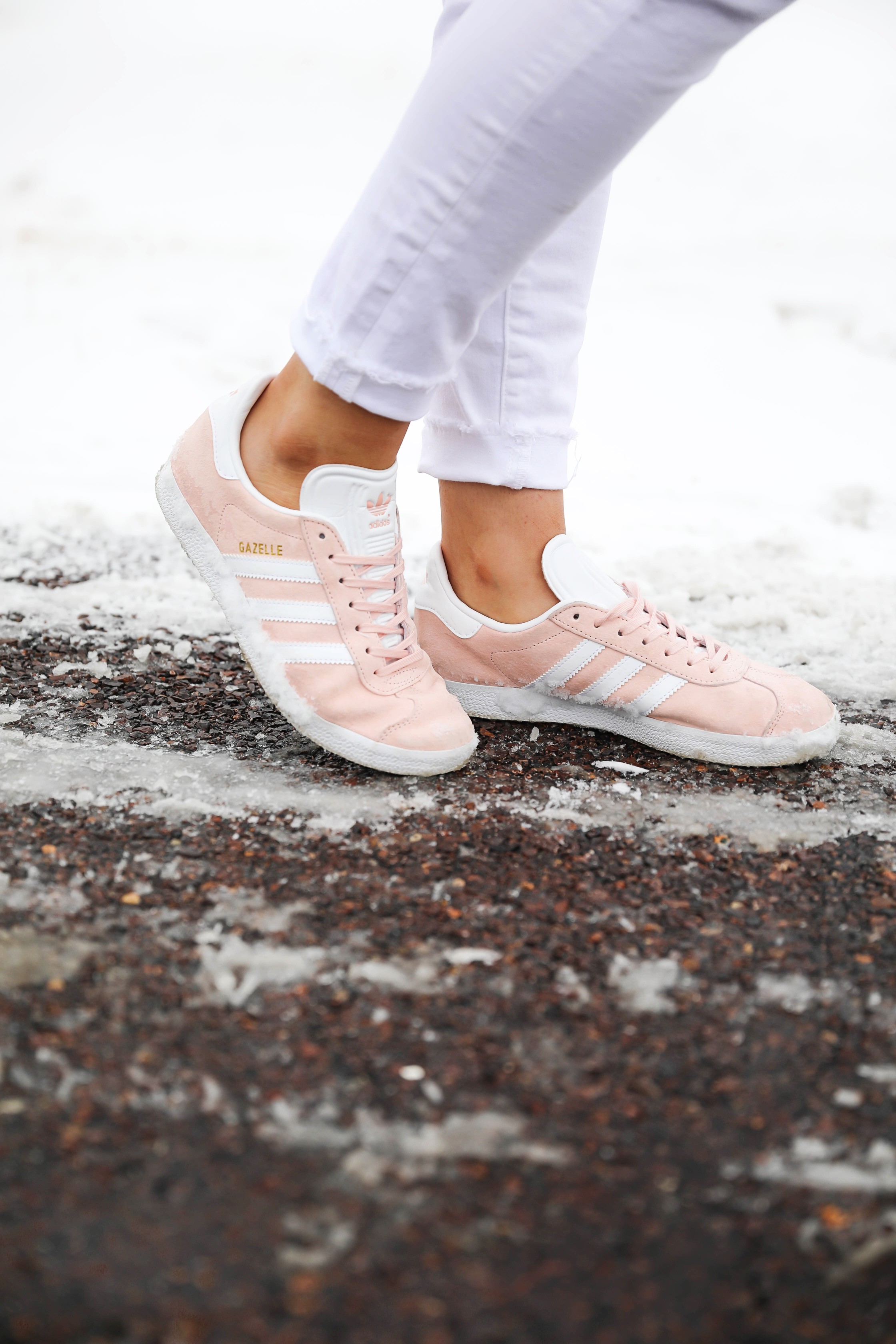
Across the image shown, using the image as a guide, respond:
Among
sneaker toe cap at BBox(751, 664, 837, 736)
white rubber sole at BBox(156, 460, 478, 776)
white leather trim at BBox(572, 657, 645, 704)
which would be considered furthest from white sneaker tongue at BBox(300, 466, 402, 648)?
sneaker toe cap at BBox(751, 664, 837, 736)

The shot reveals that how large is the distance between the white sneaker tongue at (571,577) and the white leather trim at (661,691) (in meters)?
0.10

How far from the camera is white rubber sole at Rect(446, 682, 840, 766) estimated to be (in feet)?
3.46

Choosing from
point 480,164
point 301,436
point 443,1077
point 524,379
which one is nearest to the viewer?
point 443,1077

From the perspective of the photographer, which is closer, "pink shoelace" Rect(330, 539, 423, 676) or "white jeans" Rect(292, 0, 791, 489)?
"white jeans" Rect(292, 0, 791, 489)

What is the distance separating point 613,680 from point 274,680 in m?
0.37

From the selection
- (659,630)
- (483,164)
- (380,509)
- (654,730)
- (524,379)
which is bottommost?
(654,730)

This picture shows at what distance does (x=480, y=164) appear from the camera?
0.78 m

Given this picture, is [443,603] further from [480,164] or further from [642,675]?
[480,164]

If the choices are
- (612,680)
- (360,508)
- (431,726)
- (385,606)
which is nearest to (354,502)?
(360,508)

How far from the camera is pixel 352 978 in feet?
2.16

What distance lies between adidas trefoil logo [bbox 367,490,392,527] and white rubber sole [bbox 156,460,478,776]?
15cm

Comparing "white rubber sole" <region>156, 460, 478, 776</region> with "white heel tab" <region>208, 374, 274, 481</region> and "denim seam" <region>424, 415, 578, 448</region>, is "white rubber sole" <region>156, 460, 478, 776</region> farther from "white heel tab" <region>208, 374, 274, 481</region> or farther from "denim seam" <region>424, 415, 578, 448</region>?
"denim seam" <region>424, 415, 578, 448</region>

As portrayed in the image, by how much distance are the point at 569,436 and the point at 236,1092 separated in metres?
0.78

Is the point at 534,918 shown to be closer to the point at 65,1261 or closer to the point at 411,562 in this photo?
the point at 65,1261
